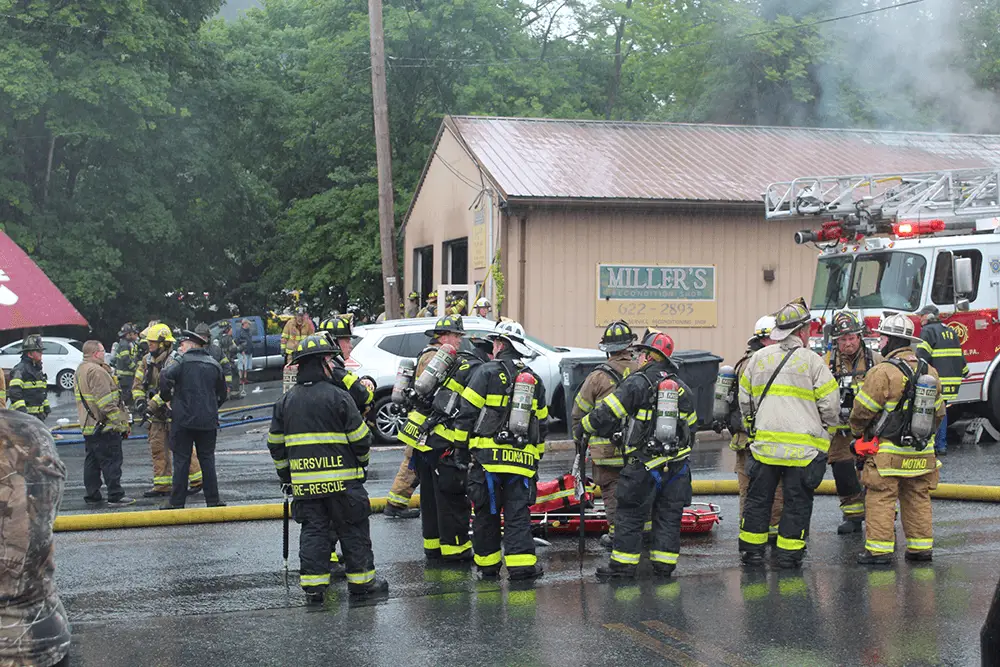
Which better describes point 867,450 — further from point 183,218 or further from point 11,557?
point 183,218

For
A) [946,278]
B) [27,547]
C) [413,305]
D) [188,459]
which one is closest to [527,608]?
[27,547]

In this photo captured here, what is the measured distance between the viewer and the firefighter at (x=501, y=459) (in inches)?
316

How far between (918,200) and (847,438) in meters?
6.82

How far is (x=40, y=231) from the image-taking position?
28906mm

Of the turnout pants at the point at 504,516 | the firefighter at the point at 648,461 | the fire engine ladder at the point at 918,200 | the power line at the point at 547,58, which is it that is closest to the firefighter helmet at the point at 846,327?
the firefighter at the point at 648,461

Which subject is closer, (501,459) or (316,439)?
(316,439)

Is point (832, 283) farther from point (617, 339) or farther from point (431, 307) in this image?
point (431, 307)

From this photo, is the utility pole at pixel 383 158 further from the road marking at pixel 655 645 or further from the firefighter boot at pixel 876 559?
the road marking at pixel 655 645

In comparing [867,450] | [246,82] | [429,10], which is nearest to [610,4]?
[429,10]

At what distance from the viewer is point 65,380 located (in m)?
28.1

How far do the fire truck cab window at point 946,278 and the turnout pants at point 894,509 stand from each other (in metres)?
6.23

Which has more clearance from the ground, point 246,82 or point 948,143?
point 246,82

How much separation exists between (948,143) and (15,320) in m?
25.9

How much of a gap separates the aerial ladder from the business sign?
5.18 m
